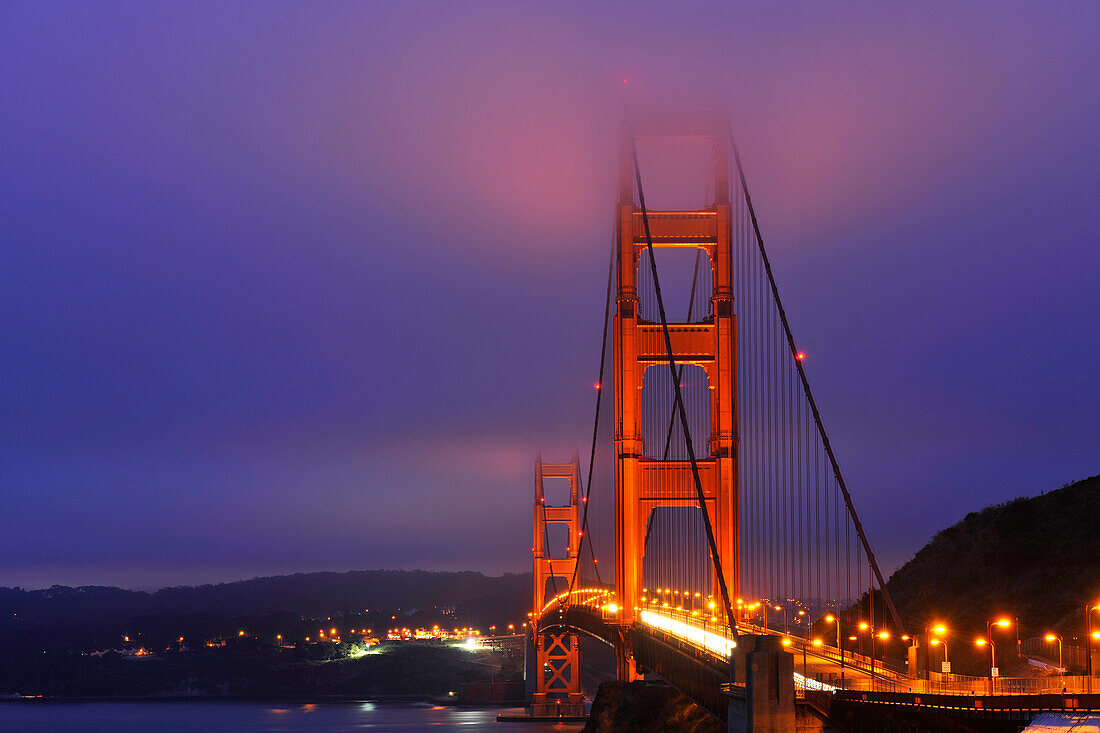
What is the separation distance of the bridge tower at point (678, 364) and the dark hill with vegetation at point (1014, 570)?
42.5 feet

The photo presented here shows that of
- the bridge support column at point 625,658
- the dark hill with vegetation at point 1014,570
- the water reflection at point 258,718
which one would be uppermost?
the dark hill with vegetation at point 1014,570

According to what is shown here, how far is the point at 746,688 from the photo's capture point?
85.1 feet

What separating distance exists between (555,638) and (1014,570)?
45.4 meters

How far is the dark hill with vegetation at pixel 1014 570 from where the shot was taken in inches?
2064

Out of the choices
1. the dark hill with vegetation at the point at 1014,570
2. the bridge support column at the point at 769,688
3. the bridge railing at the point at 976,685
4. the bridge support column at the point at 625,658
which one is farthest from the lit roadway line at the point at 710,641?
the dark hill with vegetation at the point at 1014,570

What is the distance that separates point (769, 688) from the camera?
2562cm

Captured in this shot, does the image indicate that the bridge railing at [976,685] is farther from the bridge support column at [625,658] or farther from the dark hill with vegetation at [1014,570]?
the dark hill with vegetation at [1014,570]

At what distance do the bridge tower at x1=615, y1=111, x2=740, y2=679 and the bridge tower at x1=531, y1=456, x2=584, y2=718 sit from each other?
4259 cm

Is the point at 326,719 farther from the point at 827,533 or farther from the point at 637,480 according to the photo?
the point at 827,533

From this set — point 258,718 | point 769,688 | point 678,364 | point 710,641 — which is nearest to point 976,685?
point 769,688

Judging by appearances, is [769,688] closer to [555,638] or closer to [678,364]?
[678,364]

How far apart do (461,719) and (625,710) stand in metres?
81.9

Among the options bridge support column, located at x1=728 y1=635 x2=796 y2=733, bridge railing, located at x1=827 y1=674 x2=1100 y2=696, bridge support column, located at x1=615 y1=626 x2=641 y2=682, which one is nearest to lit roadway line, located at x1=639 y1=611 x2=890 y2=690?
bridge railing, located at x1=827 y1=674 x2=1100 y2=696

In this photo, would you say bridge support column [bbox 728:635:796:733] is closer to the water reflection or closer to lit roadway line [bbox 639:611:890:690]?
lit roadway line [bbox 639:611:890:690]
